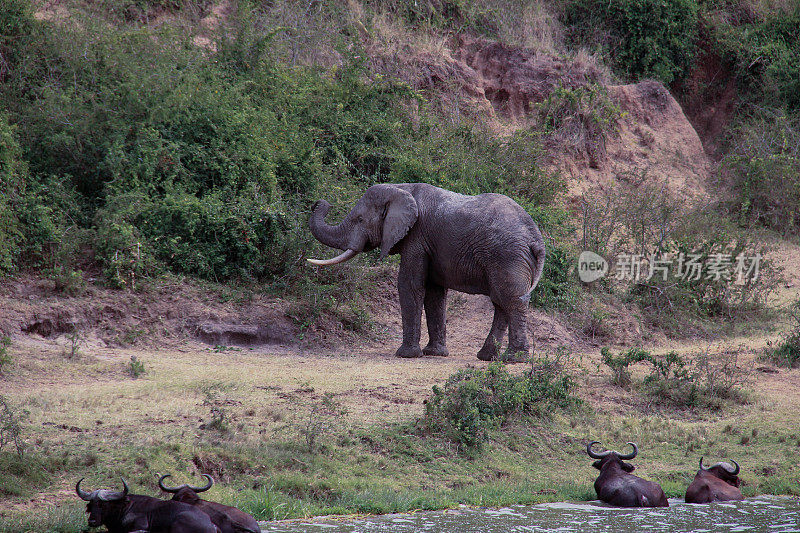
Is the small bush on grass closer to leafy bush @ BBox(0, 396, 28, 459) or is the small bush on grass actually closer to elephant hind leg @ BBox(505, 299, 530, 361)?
elephant hind leg @ BBox(505, 299, 530, 361)

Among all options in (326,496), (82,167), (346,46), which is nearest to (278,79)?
(346,46)

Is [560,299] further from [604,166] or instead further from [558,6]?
[558,6]

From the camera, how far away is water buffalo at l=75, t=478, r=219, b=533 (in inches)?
244

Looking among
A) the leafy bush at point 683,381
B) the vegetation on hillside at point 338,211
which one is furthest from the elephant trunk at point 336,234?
the leafy bush at point 683,381

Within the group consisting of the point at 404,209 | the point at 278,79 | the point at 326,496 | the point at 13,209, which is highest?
the point at 278,79

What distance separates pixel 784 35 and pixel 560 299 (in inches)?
565

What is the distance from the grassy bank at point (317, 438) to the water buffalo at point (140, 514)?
308 mm

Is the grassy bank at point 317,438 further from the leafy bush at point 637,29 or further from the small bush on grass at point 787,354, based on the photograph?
the leafy bush at point 637,29

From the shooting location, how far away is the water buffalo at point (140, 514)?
620cm

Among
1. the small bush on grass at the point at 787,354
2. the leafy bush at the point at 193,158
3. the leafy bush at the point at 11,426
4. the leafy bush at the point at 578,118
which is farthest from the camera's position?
the leafy bush at the point at 578,118

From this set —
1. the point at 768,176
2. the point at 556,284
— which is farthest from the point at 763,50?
the point at 556,284

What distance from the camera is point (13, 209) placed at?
12445 mm

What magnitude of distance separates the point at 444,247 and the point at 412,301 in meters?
0.88

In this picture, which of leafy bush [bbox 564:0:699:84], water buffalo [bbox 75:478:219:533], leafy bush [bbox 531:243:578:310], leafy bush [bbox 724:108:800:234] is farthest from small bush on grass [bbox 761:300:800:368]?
leafy bush [bbox 564:0:699:84]
